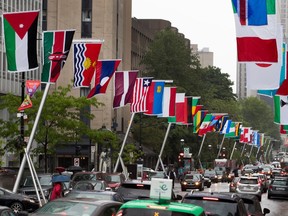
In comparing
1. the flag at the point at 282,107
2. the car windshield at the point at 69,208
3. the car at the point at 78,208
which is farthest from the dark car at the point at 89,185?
the car windshield at the point at 69,208

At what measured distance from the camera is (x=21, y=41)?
3166 cm

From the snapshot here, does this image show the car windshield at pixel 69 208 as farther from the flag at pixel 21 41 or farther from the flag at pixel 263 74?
the flag at pixel 21 41

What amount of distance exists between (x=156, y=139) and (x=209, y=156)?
26.1 metres

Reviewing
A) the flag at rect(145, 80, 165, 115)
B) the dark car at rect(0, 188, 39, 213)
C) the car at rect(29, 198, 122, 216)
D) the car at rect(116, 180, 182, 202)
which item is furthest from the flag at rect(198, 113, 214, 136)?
the car at rect(29, 198, 122, 216)

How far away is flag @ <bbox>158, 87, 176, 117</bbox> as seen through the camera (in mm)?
55656

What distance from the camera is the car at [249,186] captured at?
168 feet

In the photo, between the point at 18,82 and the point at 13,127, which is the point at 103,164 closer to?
the point at 13,127

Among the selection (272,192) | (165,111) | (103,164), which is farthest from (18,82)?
(272,192)

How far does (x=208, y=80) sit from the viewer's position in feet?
535

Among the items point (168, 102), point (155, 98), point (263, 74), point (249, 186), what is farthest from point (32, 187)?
point (168, 102)

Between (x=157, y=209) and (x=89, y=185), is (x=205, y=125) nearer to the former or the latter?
(x=89, y=185)

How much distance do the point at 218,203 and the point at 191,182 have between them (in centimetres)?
4755

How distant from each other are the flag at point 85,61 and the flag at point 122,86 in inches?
394

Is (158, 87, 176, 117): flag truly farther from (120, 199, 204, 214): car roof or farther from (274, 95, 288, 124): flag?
(120, 199, 204, 214): car roof
